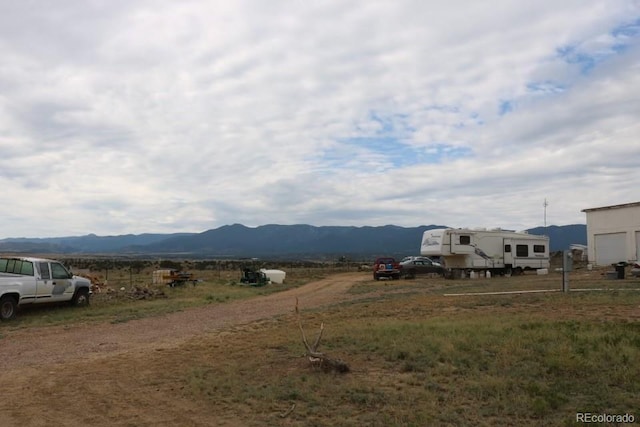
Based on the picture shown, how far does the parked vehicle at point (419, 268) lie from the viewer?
3616 cm

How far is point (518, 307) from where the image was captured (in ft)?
49.3

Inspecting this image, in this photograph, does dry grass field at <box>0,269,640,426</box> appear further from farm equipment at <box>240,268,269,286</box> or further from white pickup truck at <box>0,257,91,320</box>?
farm equipment at <box>240,268,269,286</box>

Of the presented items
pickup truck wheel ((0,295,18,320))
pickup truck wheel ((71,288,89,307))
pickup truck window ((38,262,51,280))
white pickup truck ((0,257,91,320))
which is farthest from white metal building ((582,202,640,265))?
pickup truck wheel ((0,295,18,320))

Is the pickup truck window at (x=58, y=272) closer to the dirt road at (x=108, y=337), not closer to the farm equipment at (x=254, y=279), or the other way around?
the dirt road at (x=108, y=337)

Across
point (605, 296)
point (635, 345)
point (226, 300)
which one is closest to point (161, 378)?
point (635, 345)

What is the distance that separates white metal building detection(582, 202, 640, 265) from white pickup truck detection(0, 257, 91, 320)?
102ft

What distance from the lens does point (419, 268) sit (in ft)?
119

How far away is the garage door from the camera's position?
36594 millimetres

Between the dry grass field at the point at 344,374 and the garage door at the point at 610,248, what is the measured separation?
24.8m

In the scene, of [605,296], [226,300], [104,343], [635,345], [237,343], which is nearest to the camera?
[635,345]

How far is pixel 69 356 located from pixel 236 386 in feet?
14.4

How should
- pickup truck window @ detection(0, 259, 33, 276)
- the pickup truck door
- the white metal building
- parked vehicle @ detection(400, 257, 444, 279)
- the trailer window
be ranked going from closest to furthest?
pickup truck window @ detection(0, 259, 33, 276) < the pickup truck door < the white metal building < parked vehicle @ detection(400, 257, 444, 279) < the trailer window

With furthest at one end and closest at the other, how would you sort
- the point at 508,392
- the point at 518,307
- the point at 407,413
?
the point at 518,307 < the point at 508,392 < the point at 407,413

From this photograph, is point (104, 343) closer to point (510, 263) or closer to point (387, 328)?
point (387, 328)
